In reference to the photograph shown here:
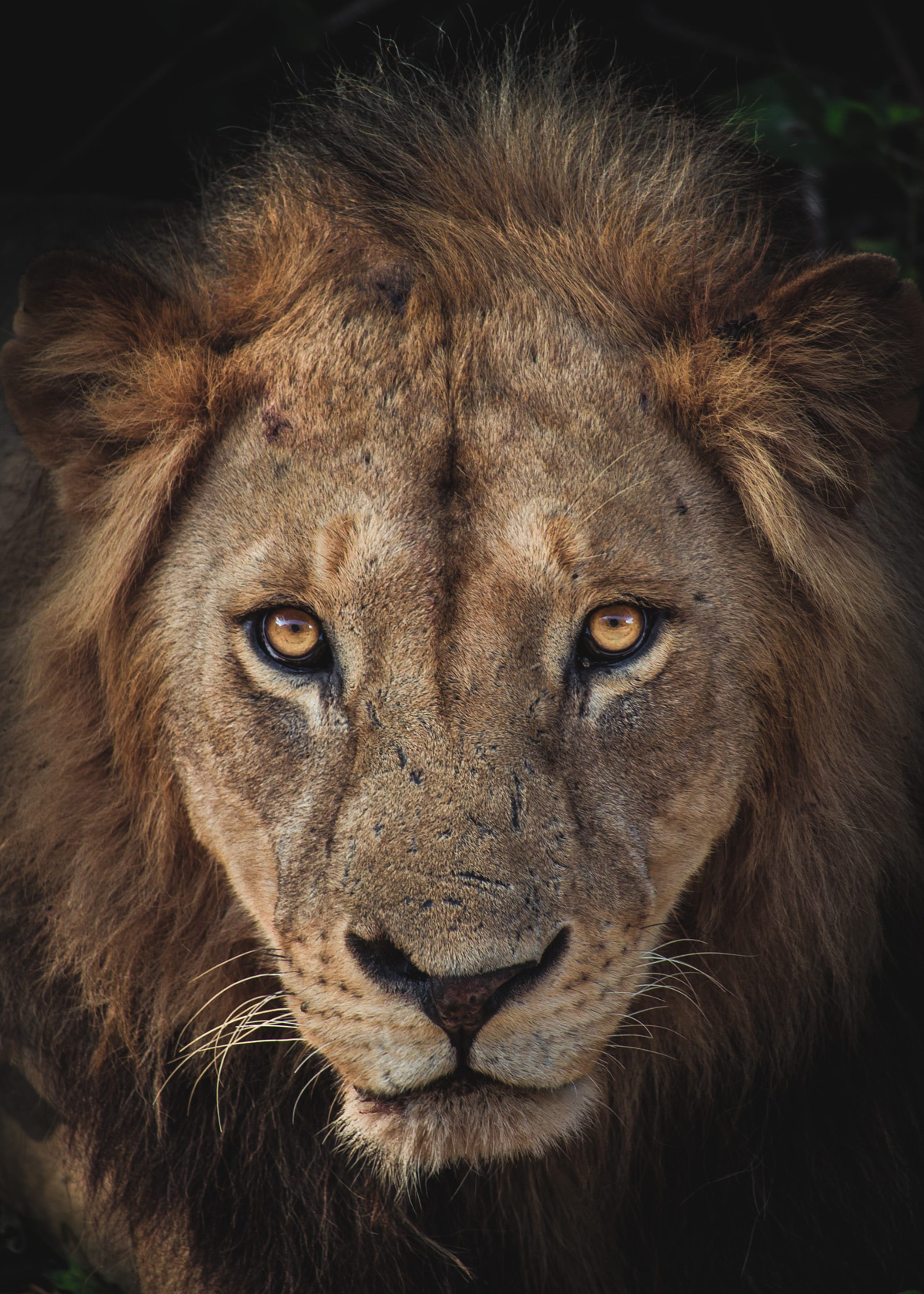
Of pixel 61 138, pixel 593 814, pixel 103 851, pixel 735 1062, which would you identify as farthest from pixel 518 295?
pixel 61 138

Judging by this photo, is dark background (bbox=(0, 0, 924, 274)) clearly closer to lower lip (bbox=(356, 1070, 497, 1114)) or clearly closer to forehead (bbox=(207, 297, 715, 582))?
forehead (bbox=(207, 297, 715, 582))

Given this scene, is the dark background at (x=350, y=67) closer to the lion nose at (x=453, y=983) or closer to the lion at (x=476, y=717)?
A: the lion at (x=476, y=717)

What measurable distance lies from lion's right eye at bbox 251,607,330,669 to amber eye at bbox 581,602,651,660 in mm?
411

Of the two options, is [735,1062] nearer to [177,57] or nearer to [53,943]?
[53,943]

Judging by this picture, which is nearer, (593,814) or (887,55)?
(593,814)

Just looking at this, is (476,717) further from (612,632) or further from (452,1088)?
(452,1088)

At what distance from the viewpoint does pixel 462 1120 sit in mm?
1854

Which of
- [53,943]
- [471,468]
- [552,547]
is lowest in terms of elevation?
[53,943]

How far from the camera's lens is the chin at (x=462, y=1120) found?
185cm

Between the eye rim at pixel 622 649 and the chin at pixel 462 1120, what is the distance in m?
0.63

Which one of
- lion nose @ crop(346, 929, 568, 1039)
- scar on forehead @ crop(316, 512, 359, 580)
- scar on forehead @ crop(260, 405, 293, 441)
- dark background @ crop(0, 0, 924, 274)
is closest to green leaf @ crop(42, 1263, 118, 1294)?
lion nose @ crop(346, 929, 568, 1039)

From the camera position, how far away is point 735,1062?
7.84 ft

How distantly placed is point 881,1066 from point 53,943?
1.57 m

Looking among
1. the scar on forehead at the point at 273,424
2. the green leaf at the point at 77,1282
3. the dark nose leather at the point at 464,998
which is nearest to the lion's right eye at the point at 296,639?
the scar on forehead at the point at 273,424
